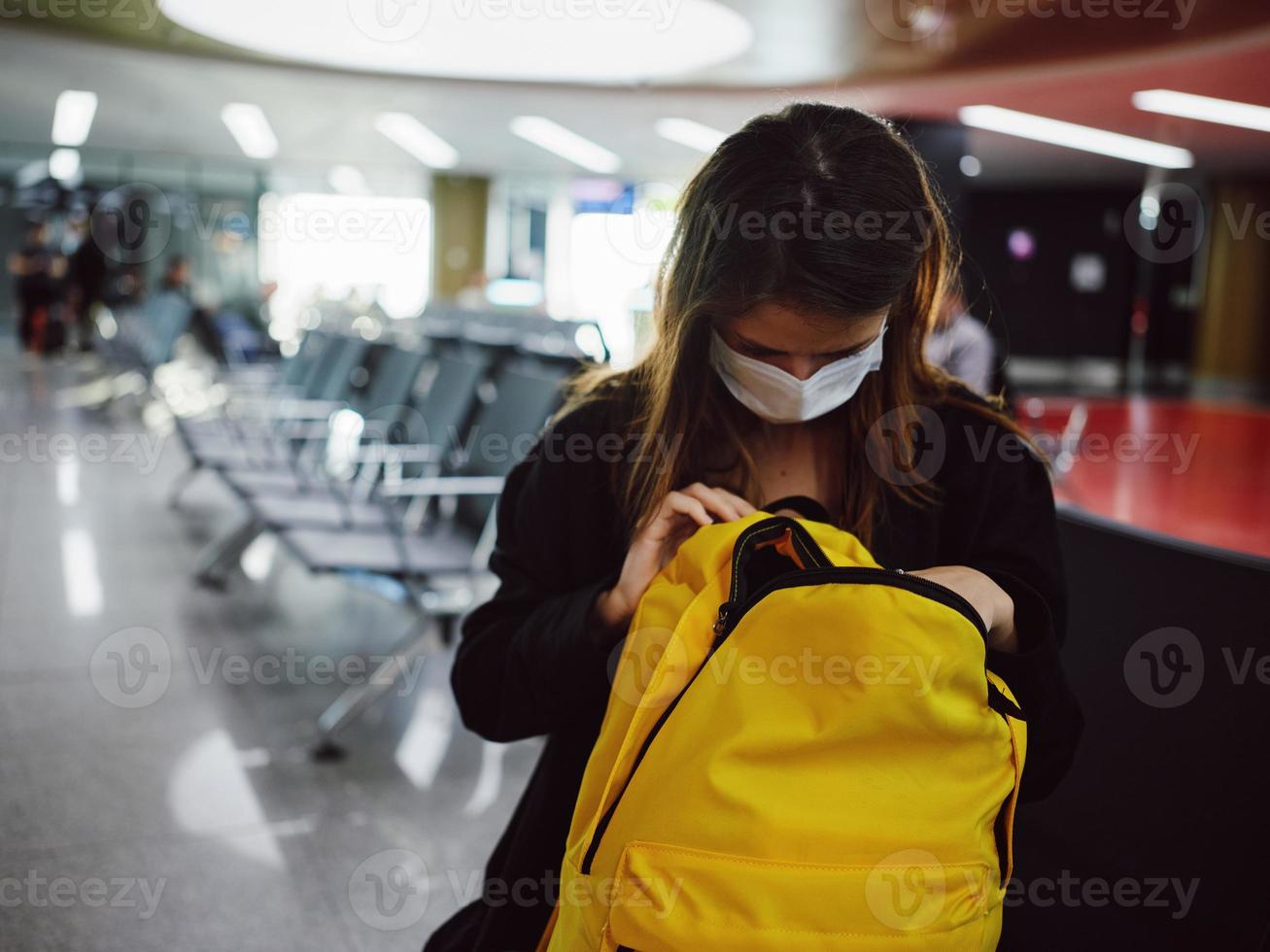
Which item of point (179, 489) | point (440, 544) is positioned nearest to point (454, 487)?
point (440, 544)

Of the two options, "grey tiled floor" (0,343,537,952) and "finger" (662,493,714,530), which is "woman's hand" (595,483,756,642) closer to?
"finger" (662,493,714,530)

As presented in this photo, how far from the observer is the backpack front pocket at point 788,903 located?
0.80 meters

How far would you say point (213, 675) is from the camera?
10.9 ft

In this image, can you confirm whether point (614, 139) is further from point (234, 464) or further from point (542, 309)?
point (234, 464)

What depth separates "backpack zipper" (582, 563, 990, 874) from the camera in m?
0.83

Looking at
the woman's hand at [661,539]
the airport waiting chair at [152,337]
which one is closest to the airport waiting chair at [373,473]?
the woman's hand at [661,539]

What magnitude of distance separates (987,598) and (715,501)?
0.26m

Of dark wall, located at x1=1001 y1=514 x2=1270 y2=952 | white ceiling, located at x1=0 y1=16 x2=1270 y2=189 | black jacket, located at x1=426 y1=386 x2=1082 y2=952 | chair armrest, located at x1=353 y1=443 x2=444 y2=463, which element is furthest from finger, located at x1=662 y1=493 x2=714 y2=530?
white ceiling, located at x1=0 y1=16 x2=1270 y2=189

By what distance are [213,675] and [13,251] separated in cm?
1894

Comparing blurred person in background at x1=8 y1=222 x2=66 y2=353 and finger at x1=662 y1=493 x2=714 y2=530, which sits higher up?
finger at x1=662 y1=493 x2=714 y2=530

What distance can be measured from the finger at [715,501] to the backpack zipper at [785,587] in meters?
0.13

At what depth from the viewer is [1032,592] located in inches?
39.6

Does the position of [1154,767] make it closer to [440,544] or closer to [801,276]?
[801,276]

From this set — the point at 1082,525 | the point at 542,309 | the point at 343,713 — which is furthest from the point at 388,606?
the point at 542,309
